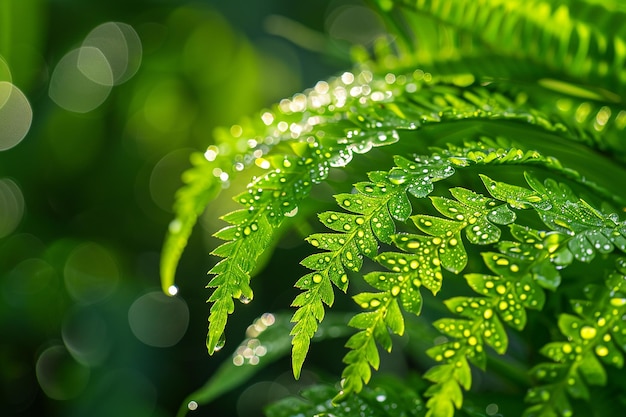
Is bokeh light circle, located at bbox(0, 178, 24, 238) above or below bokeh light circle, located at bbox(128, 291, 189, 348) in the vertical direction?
above

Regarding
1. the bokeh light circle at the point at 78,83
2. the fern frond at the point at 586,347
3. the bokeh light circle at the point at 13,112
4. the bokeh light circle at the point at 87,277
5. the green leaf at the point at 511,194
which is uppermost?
the green leaf at the point at 511,194

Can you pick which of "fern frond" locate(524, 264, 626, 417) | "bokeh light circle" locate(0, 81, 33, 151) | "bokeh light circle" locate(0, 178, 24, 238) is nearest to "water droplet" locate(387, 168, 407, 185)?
"fern frond" locate(524, 264, 626, 417)

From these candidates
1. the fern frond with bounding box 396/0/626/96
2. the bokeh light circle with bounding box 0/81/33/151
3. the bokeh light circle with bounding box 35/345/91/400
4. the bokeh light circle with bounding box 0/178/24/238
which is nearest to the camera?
the fern frond with bounding box 396/0/626/96

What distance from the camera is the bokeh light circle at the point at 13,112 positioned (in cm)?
142

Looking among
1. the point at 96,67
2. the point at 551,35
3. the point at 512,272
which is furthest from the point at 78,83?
the point at 512,272

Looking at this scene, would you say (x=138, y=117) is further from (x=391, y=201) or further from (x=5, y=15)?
(x=391, y=201)

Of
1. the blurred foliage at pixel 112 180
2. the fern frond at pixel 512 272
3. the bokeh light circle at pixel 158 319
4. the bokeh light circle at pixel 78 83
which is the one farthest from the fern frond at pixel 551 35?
the bokeh light circle at pixel 78 83

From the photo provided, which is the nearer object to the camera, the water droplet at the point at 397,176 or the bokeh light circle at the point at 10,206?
the water droplet at the point at 397,176

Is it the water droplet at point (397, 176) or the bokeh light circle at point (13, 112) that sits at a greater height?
the water droplet at point (397, 176)

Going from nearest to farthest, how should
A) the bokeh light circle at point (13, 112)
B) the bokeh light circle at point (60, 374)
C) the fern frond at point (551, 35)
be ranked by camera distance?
the fern frond at point (551, 35)
the bokeh light circle at point (60, 374)
the bokeh light circle at point (13, 112)

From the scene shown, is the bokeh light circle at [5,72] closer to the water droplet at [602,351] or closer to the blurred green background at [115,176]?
the blurred green background at [115,176]

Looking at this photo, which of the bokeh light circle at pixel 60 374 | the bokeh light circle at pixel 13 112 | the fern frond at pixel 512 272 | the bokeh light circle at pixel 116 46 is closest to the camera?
the fern frond at pixel 512 272

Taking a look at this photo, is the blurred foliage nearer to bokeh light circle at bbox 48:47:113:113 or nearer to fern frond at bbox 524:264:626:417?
bokeh light circle at bbox 48:47:113:113

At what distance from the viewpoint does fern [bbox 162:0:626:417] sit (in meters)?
0.34
